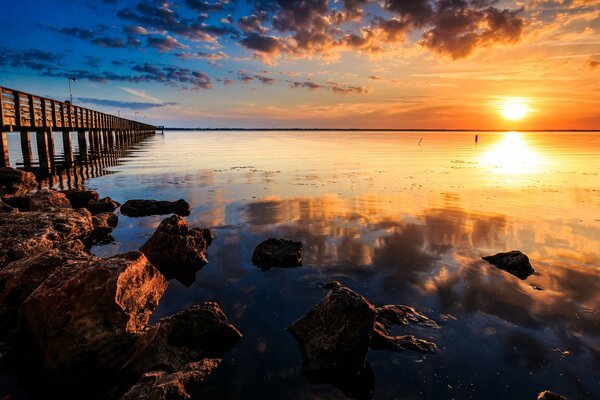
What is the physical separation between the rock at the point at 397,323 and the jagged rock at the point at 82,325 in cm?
370

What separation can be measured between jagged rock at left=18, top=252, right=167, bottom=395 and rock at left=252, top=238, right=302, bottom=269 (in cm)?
383

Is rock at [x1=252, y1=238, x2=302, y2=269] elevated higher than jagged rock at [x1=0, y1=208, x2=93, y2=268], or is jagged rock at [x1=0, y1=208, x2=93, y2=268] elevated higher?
jagged rock at [x1=0, y1=208, x2=93, y2=268]

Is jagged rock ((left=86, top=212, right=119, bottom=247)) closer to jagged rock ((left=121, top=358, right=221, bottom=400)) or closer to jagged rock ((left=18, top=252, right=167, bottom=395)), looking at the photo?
jagged rock ((left=18, top=252, right=167, bottom=395))

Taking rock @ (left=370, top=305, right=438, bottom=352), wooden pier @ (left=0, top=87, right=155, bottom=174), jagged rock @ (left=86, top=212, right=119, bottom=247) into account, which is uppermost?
wooden pier @ (left=0, top=87, right=155, bottom=174)

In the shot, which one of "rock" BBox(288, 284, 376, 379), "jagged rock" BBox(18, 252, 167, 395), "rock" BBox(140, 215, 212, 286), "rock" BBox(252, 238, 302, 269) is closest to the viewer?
"jagged rock" BBox(18, 252, 167, 395)

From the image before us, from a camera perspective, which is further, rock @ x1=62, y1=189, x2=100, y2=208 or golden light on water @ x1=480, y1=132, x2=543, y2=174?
golden light on water @ x1=480, y1=132, x2=543, y2=174

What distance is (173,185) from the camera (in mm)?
20406

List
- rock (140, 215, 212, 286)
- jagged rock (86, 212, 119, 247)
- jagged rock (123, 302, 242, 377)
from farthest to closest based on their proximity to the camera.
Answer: jagged rock (86, 212, 119, 247), rock (140, 215, 212, 286), jagged rock (123, 302, 242, 377)

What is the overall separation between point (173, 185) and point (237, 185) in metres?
3.78

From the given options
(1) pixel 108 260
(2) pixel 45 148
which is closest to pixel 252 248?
(1) pixel 108 260

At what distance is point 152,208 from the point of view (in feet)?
44.1

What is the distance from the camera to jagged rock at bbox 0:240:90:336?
548 cm

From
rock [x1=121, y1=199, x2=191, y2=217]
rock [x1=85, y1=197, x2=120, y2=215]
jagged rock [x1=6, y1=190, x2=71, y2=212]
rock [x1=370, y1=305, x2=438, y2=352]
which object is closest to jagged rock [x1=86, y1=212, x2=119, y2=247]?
rock [x1=121, y1=199, x2=191, y2=217]

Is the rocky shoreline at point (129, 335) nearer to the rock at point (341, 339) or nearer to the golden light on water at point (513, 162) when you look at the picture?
the rock at point (341, 339)
